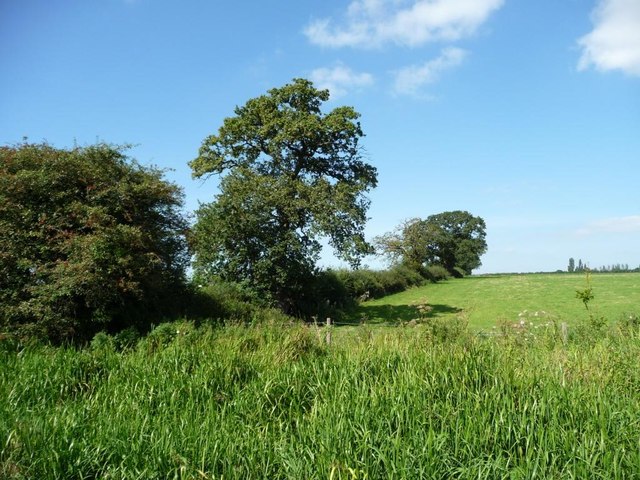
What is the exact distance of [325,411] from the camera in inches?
204

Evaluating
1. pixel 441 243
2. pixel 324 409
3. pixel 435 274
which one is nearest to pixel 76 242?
pixel 324 409

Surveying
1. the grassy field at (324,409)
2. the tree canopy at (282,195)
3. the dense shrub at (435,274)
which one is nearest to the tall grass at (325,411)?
the grassy field at (324,409)

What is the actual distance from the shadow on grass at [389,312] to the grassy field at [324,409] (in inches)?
644

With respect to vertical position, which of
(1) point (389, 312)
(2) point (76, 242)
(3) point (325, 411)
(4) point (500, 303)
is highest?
(2) point (76, 242)

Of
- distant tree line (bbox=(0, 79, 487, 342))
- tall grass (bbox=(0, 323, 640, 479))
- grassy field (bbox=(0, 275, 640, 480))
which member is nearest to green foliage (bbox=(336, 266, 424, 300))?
distant tree line (bbox=(0, 79, 487, 342))

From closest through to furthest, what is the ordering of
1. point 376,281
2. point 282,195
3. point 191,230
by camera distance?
1. point 191,230
2. point 282,195
3. point 376,281

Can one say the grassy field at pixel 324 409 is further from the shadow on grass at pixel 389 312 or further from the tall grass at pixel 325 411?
the shadow on grass at pixel 389 312

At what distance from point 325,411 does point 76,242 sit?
882cm

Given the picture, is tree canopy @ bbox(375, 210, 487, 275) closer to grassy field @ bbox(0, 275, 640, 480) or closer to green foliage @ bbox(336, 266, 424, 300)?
green foliage @ bbox(336, 266, 424, 300)

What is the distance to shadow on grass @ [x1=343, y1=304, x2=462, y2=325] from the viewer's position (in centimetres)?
2512

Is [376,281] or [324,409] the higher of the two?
[376,281]

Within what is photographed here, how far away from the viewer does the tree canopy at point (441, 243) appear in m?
55.0

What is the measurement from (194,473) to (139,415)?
1659mm

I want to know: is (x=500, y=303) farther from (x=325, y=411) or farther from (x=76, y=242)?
(x=325, y=411)
